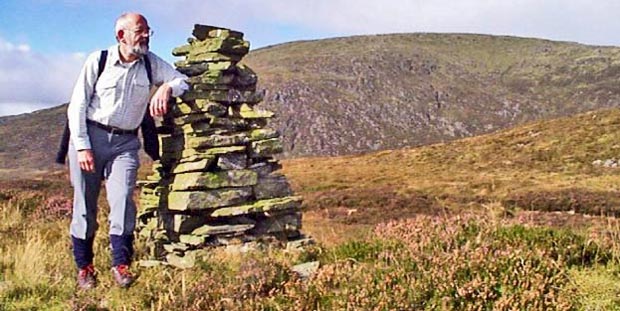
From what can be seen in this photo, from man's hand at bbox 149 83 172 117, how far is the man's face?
658 mm

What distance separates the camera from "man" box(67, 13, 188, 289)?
666 cm

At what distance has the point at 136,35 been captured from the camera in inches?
270

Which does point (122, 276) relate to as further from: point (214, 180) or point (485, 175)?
point (485, 175)

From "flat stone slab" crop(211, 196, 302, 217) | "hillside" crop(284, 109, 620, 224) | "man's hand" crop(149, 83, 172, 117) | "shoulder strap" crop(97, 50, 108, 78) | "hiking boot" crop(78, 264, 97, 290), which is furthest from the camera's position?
"hillside" crop(284, 109, 620, 224)

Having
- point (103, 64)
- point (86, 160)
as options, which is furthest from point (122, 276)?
point (103, 64)

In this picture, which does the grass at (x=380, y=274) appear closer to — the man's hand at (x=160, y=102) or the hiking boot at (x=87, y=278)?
the hiking boot at (x=87, y=278)

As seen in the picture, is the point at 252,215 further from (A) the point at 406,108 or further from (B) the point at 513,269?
(A) the point at 406,108

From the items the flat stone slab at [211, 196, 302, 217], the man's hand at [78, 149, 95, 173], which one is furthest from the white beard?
the flat stone slab at [211, 196, 302, 217]

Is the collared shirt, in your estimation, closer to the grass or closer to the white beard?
the white beard

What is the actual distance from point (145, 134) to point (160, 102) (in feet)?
3.04

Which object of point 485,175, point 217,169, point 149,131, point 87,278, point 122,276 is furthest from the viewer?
point 485,175

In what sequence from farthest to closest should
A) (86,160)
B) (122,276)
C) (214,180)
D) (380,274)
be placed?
(214,180) → (86,160) → (122,276) → (380,274)

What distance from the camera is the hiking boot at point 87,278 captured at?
6.43 metres

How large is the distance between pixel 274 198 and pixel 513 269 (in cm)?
463
